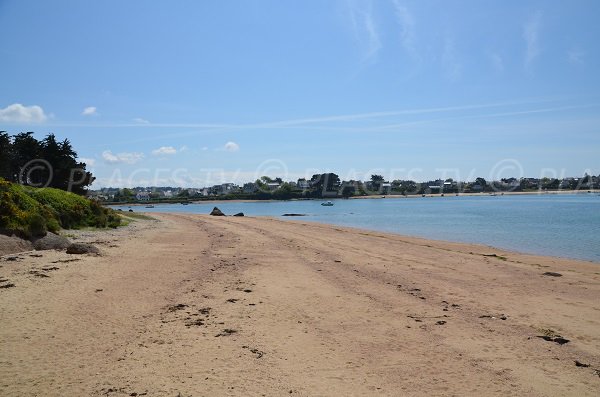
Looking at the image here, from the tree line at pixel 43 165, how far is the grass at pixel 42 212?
41.8 feet

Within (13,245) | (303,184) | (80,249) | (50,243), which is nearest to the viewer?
(13,245)

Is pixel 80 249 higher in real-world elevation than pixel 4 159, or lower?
lower

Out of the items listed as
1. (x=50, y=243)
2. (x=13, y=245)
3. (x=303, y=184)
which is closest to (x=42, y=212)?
(x=50, y=243)

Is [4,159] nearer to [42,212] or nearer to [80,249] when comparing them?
[42,212]

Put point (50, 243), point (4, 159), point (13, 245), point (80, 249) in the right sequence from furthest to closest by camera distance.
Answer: point (4, 159), point (50, 243), point (80, 249), point (13, 245)

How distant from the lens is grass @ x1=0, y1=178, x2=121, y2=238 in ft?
40.7

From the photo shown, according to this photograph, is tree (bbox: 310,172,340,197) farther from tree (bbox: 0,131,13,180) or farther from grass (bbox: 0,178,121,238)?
grass (bbox: 0,178,121,238)

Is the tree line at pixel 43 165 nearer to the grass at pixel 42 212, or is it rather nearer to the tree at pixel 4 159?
the tree at pixel 4 159

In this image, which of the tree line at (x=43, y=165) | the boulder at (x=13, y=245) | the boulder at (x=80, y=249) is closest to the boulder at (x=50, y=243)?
the boulder at (x=13, y=245)

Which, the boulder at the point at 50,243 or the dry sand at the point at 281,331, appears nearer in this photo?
the dry sand at the point at 281,331

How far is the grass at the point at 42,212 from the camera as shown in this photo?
1240 centimetres

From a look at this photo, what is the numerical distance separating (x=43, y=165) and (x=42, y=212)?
22.5 metres

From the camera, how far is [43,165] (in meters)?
34.8

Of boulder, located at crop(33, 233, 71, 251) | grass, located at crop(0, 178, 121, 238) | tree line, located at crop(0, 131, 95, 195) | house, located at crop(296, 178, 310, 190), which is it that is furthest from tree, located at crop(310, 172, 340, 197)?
boulder, located at crop(33, 233, 71, 251)
